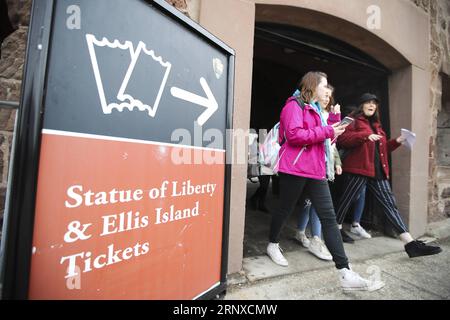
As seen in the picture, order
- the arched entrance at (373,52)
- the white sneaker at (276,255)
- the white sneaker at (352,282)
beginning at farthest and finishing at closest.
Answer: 1. the white sneaker at (276,255)
2. the arched entrance at (373,52)
3. the white sneaker at (352,282)

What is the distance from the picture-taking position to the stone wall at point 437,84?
12.5 feet

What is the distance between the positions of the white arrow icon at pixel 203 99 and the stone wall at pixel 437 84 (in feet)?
12.6

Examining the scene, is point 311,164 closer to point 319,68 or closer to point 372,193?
point 372,193

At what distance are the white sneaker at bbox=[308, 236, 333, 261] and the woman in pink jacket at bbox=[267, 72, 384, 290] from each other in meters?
0.42

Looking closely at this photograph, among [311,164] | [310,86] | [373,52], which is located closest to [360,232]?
[311,164]

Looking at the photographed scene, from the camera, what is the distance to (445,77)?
4160 millimetres

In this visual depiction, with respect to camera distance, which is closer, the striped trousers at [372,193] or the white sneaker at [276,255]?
the white sneaker at [276,255]

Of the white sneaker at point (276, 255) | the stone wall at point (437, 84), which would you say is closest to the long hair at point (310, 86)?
the white sneaker at point (276, 255)

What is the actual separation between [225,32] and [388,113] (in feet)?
9.47

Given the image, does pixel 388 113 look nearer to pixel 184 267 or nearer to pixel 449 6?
pixel 449 6

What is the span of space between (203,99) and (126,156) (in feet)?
1.97

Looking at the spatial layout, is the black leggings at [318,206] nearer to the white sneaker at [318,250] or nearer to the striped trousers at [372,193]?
the white sneaker at [318,250]

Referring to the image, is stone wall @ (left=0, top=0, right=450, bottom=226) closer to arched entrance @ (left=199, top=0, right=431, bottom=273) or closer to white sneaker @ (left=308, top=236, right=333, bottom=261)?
arched entrance @ (left=199, top=0, right=431, bottom=273)

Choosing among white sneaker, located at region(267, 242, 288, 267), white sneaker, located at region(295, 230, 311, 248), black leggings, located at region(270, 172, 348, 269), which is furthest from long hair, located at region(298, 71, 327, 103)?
white sneaker, located at region(295, 230, 311, 248)
